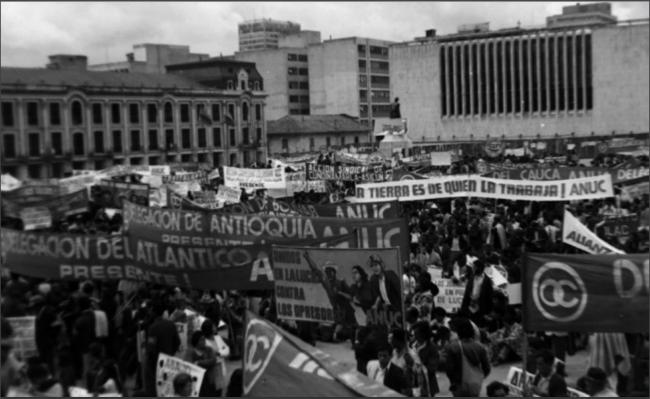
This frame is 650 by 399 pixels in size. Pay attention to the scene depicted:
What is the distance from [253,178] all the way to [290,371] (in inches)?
505

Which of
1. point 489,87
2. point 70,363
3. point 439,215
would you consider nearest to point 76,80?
point 70,363

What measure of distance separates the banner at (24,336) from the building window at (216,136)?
8.04m

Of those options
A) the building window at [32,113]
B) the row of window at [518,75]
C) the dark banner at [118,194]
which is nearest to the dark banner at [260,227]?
the building window at [32,113]

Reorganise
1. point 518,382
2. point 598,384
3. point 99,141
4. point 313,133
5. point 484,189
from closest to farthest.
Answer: point 598,384 < point 518,382 < point 99,141 < point 484,189 < point 313,133

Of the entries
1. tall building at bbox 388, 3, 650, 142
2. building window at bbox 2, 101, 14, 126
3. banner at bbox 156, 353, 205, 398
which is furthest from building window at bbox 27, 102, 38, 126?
tall building at bbox 388, 3, 650, 142

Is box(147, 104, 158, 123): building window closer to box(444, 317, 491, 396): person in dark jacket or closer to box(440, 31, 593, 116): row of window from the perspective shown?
box(444, 317, 491, 396): person in dark jacket

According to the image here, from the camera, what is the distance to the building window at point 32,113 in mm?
10016

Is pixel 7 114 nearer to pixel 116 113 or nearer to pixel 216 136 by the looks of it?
pixel 116 113

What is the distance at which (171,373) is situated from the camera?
7.41 metres

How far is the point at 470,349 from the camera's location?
764 centimetres

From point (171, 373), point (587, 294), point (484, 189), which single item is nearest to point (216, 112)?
point (484, 189)

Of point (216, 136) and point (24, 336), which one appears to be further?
point (216, 136)

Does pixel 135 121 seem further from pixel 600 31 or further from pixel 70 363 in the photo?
pixel 600 31

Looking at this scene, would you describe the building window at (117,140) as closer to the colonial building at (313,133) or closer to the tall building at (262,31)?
the tall building at (262,31)
